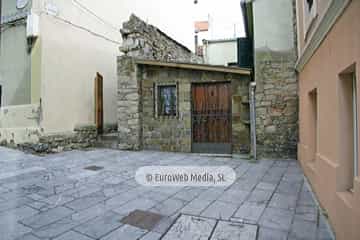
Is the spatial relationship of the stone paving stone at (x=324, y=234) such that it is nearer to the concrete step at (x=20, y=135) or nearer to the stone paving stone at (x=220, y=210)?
the stone paving stone at (x=220, y=210)

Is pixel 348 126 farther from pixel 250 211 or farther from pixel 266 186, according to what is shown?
pixel 266 186

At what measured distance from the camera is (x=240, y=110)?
5.86 metres

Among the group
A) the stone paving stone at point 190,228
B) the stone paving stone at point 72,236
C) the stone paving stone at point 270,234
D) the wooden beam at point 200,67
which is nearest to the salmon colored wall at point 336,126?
the stone paving stone at point 270,234

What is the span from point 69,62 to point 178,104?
11.1ft

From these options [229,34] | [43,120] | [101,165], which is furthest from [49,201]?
[229,34]

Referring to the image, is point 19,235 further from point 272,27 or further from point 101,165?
point 272,27

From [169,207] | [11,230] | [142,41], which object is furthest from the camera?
[142,41]

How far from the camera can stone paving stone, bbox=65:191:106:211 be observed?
8.84 feet

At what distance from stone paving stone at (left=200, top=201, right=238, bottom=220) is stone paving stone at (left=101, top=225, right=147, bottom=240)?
0.72 meters

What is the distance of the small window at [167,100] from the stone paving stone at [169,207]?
3718 mm

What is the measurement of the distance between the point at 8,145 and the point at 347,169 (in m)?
7.42

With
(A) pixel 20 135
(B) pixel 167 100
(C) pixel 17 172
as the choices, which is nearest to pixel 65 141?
(A) pixel 20 135

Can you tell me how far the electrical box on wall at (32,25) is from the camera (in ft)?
18.9

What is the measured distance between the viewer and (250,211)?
101 inches
